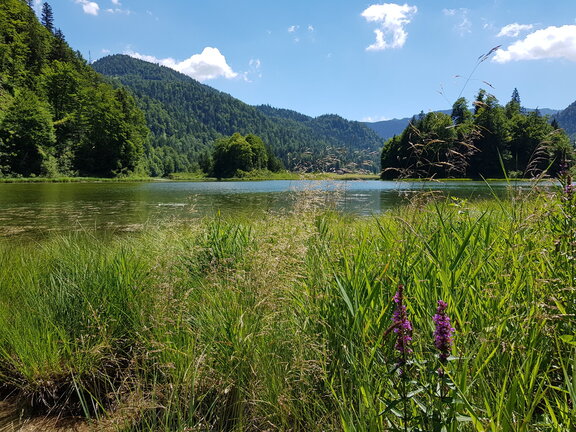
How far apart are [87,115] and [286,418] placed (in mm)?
80822

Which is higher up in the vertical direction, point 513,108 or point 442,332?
point 513,108

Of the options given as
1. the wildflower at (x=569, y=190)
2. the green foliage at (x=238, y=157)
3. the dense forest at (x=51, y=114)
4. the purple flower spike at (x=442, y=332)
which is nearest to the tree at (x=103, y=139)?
the dense forest at (x=51, y=114)

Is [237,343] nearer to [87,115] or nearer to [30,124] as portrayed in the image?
[30,124]

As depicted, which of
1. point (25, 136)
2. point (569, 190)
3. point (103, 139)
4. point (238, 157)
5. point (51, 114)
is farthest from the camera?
point (238, 157)

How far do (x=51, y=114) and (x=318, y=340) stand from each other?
73.1 metres

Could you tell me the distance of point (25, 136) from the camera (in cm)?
5119

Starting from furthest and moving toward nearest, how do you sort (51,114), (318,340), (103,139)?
1. (103,139)
2. (51,114)
3. (318,340)

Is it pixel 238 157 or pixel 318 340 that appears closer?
pixel 318 340

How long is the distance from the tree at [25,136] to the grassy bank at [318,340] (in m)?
60.8

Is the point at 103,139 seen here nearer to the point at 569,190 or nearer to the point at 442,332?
the point at 569,190

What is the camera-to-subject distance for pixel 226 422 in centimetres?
203

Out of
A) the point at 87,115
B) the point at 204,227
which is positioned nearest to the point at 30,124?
the point at 87,115

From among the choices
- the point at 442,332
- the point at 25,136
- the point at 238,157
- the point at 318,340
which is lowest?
the point at 318,340

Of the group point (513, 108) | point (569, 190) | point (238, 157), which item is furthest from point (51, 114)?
point (569, 190)
